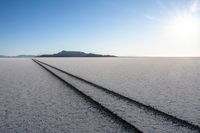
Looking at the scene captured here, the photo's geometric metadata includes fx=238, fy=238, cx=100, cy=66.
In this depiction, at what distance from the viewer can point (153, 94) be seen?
8938 mm

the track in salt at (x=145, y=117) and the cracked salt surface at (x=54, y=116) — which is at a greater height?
the track in salt at (x=145, y=117)

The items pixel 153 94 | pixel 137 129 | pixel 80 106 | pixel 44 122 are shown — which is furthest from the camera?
pixel 153 94

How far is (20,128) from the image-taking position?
5.01 m

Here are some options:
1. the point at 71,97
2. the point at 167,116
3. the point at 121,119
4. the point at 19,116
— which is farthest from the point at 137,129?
the point at 71,97

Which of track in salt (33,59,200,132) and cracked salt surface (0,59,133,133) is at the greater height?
track in salt (33,59,200,132)

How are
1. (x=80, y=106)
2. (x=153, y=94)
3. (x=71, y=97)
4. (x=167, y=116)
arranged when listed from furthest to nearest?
(x=153, y=94)
(x=71, y=97)
(x=80, y=106)
(x=167, y=116)

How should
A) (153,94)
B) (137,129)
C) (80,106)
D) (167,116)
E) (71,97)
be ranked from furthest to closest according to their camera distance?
(153,94)
(71,97)
(80,106)
(167,116)
(137,129)

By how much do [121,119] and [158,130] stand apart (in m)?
1.01

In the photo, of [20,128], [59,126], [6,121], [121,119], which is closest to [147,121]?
[121,119]

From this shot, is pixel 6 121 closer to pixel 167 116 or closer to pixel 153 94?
pixel 167 116

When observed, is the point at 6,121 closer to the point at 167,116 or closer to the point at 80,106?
the point at 80,106

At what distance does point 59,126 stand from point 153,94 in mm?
4808

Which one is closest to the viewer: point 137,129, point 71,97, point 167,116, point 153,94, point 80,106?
point 137,129

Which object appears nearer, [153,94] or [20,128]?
[20,128]
